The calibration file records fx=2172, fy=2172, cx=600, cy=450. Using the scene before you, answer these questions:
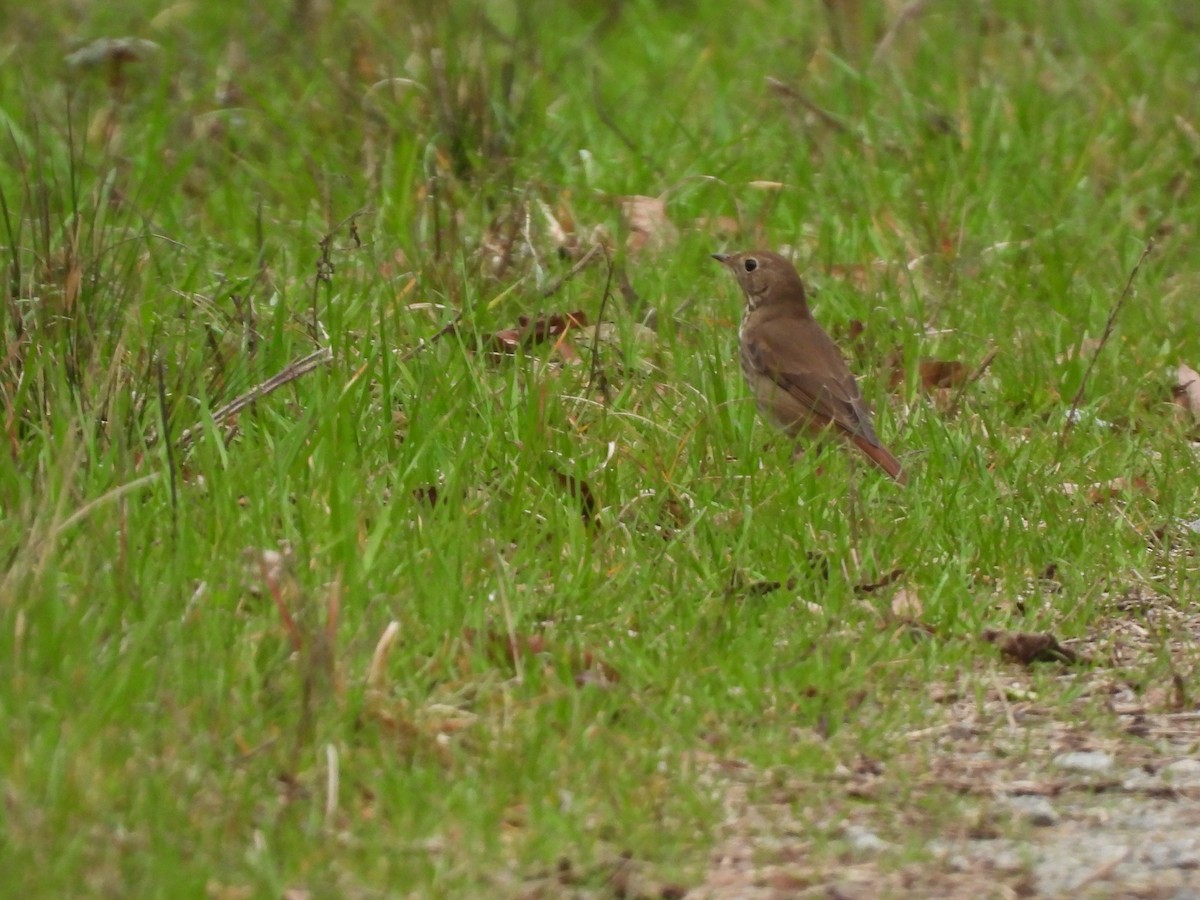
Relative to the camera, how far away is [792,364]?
20.0ft

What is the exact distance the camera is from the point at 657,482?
5242 millimetres

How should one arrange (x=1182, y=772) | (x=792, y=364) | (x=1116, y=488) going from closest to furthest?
(x=1182, y=772), (x=1116, y=488), (x=792, y=364)

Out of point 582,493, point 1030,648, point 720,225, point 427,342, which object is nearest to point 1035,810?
point 1030,648

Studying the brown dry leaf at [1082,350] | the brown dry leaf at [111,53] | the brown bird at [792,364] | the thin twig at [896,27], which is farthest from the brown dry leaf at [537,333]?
the brown dry leaf at [111,53]

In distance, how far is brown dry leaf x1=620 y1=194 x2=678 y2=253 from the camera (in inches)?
292

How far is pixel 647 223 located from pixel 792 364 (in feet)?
5.03

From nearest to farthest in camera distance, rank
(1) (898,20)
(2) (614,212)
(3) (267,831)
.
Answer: (3) (267,831)
(2) (614,212)
(1) (898,20)

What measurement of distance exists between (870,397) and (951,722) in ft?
7.39

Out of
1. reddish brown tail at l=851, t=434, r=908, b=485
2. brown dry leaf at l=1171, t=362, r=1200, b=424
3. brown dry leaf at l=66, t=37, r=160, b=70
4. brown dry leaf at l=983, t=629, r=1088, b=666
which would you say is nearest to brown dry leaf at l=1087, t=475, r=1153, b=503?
reddish brown tail at l=851, t=434, r=908, b=485

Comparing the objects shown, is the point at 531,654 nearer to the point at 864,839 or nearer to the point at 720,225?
the point at 864,839

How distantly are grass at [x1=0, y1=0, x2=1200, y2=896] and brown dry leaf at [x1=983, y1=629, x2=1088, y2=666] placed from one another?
0.11m

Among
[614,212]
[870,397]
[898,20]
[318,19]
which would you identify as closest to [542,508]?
[870,397]

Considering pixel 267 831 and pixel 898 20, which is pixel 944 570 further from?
pixel 898 20

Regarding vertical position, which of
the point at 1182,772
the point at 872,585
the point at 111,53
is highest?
the point at 1182,772
